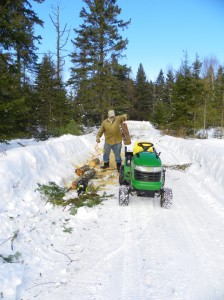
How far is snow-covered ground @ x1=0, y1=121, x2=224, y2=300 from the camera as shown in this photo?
334cm

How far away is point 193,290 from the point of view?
11.0 feet

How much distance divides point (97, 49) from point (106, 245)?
24.9m

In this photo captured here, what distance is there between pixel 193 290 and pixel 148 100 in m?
65.4

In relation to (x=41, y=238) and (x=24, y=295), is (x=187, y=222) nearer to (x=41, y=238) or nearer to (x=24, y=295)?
(x=41, y=238)

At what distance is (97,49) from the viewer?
87.0 feet

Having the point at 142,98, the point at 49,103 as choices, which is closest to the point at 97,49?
the point at 49,103

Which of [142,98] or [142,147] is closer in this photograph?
[142,147]

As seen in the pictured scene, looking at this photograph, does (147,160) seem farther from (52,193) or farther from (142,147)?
(52,193)

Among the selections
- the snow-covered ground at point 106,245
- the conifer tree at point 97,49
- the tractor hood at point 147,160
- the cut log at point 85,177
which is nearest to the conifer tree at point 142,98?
the conifer tree at point 97,49

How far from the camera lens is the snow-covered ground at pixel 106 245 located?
3344 mm

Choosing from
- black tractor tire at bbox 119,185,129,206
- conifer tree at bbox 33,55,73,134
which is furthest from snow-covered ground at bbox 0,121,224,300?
conifer tree at bbox 33,55,73,134

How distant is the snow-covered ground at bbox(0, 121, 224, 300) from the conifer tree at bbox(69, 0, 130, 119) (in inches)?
779

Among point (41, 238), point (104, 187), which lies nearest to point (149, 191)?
point (104, 187)

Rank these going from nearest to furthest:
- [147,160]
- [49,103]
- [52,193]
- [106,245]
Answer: [106,245] < [52,193] < [147,160] < [49,103]
